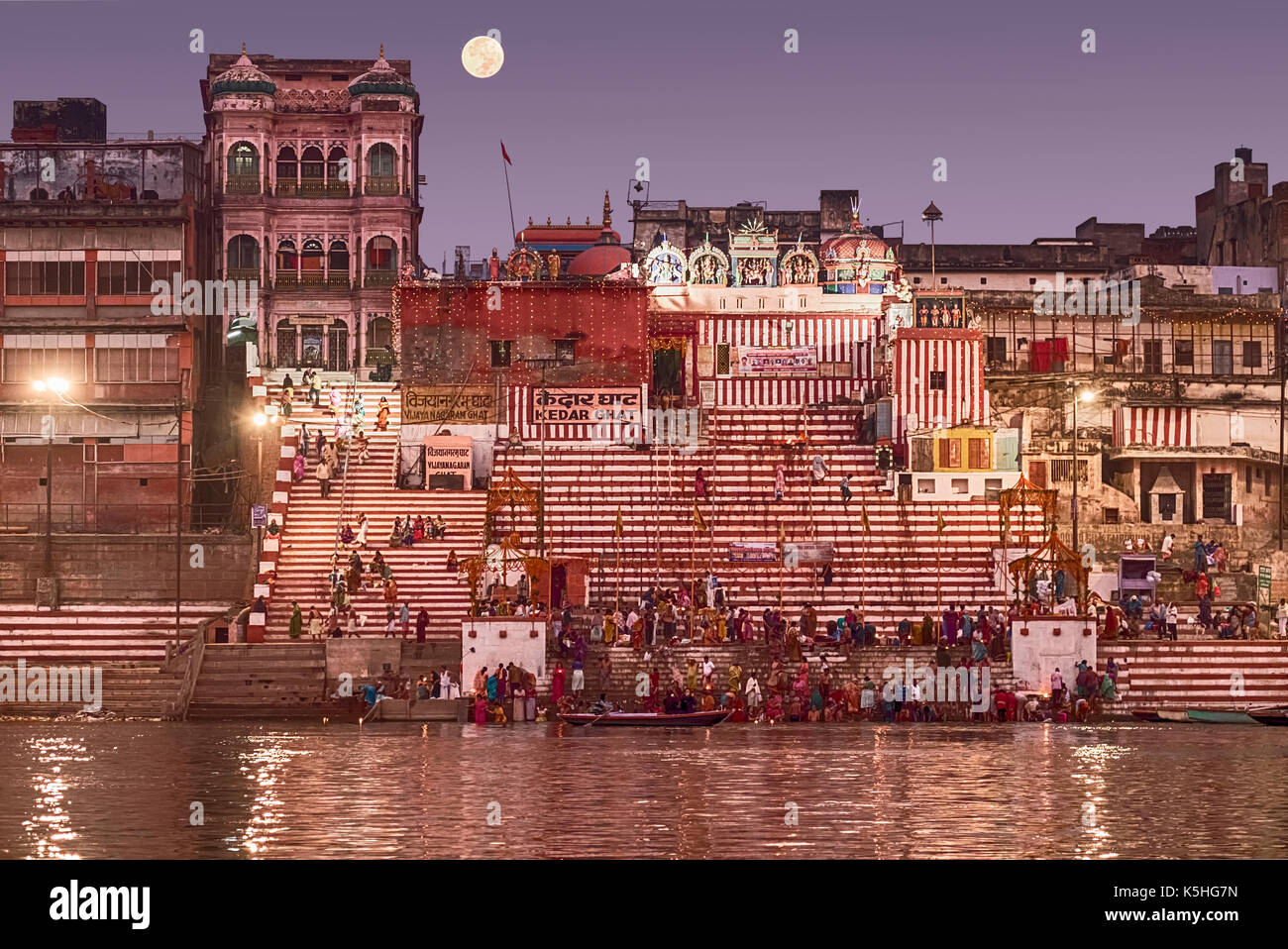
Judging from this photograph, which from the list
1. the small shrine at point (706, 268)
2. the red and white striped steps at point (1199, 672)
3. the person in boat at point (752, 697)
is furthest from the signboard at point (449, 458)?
the red and white striped steps at point (1199, 672)

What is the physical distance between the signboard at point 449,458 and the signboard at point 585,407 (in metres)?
4.32

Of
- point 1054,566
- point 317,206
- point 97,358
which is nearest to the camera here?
point 1054,566

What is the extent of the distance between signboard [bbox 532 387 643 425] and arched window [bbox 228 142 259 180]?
630 inches

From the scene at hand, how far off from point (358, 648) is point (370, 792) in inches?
591

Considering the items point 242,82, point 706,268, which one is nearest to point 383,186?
point 242,82

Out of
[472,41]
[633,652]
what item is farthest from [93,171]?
[633,652]

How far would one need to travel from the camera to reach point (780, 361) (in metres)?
66.7

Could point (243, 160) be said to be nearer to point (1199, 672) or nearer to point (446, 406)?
point (446, 406)

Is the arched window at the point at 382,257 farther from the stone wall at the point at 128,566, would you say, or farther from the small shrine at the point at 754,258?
the stone wall at the point at 128,566

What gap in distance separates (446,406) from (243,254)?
13.8 metres

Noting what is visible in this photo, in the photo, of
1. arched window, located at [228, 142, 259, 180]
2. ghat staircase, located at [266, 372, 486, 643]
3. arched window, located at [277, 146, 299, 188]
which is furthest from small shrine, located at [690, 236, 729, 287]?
arched window, located at [228, 142, 259, 180]

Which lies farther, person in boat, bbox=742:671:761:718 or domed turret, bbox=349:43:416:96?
domed turret, bbox=349:43:416:96

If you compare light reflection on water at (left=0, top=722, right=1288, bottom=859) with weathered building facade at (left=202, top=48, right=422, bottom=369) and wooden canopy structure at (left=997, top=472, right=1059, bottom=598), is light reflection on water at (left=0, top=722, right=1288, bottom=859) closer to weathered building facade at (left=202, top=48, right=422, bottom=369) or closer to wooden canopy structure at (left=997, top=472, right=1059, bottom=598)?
wooden canopy structure at (left=997, top=472, right=1059, bottom=598)

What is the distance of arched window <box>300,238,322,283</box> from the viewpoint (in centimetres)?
6850
